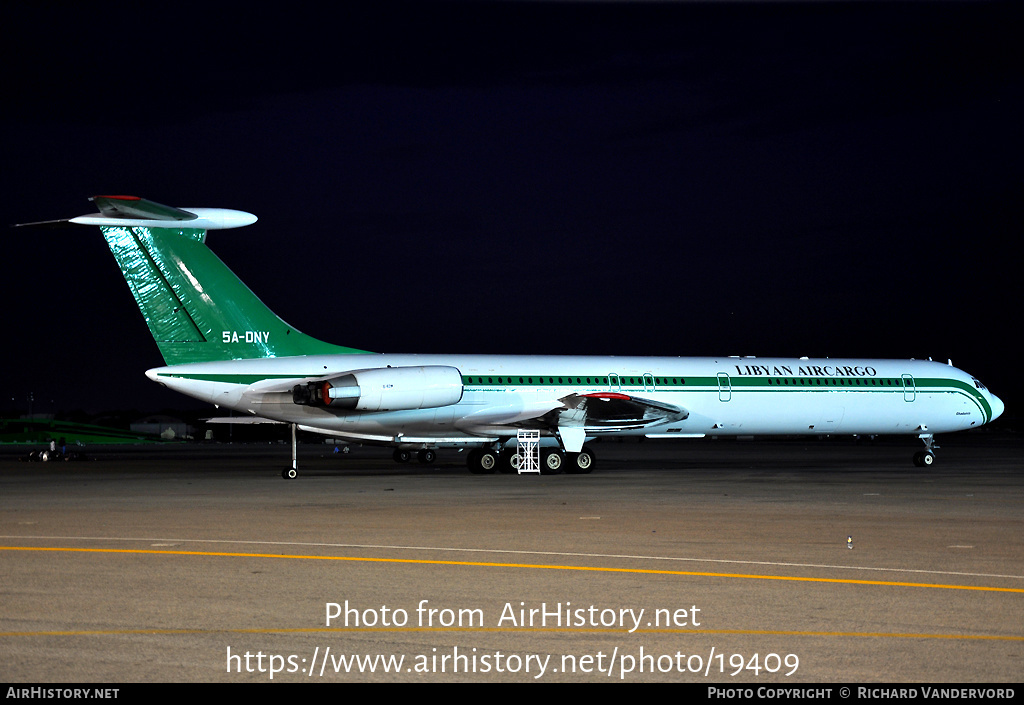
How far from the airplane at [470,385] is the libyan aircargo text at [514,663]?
20.0 metres

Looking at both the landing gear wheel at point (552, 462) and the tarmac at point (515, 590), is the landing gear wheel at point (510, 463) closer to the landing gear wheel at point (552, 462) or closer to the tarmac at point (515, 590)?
the landing gear wheel at point (552, 462)

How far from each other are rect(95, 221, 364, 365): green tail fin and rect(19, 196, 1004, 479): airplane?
0.03 meters

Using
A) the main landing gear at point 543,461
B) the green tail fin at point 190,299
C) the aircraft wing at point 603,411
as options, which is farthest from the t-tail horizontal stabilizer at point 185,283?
the aircraft wing at point 603,411

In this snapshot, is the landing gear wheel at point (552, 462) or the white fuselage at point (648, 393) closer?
the white fuselage at point (648, 393)

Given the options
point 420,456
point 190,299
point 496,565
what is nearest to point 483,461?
point 420,456

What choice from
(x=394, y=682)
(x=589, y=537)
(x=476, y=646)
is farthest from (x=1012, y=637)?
(x=589, y=537)

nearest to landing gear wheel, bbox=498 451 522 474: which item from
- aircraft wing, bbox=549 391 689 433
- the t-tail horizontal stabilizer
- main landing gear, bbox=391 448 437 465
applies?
aircraft wing, bbox=549 391 689 433

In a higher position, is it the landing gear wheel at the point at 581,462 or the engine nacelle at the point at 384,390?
the engine nacelle at the point at 384,390

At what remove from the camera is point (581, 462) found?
30.4 metres

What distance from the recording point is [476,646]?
715 centimetres

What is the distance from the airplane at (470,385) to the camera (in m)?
26.6

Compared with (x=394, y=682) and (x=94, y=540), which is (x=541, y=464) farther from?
(x=394, y=682)
